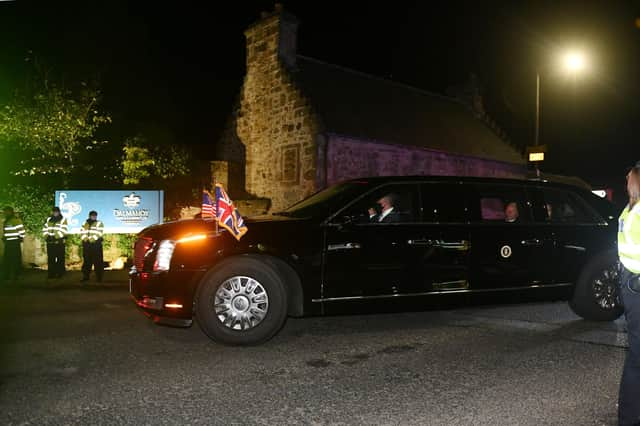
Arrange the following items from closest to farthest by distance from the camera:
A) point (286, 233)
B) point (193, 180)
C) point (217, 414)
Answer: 1. point (217, 414)
2. point (286, 233)
3. point (193, 180)

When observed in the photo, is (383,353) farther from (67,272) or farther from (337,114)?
Answer: (337,114)

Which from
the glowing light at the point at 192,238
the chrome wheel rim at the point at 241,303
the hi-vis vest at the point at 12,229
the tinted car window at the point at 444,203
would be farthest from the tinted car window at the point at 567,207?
the hi-vis vest at the point at 12,229

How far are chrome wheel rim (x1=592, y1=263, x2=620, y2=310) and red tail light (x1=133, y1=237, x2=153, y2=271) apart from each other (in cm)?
529

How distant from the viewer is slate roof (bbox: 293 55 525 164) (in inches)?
810

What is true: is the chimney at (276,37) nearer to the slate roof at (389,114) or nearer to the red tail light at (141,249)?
the slate roof at (389,114)

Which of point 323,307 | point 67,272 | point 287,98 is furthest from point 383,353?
point 287,98

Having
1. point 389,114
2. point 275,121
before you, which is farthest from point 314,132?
point 389,114

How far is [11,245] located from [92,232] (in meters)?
1.57

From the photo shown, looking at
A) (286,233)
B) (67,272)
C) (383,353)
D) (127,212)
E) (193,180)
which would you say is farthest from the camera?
(193,180)

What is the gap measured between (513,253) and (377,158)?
1511 cm

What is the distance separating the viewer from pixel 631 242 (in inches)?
118

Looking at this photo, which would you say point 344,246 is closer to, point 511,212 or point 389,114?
point 511,212

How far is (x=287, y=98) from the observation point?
2148cm

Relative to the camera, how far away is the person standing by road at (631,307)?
295cm
